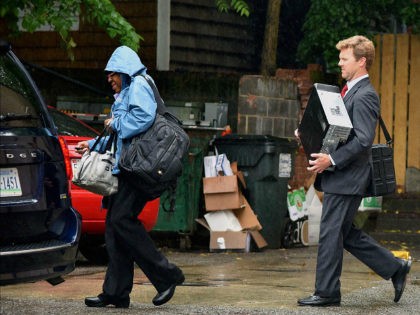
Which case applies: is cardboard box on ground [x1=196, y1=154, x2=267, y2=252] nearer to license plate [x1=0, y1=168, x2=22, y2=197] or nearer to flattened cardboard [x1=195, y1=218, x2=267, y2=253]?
flattened cardboard [x1=195, y1=218, x2=267, y2=253]

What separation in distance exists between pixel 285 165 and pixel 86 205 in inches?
Answer: 152

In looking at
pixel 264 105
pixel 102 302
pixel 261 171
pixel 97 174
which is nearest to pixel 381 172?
pixel 97 174

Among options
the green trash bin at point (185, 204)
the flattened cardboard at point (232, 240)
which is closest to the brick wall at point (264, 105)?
the green trash bin at point (185, 204)

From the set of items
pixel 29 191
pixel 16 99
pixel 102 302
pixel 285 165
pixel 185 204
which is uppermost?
pixel 16 99

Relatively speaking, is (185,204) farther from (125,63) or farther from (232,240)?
(125,63)

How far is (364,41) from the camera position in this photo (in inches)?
336

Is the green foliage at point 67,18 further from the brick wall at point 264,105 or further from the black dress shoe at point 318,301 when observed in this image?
the black dress shoe at point 318,301

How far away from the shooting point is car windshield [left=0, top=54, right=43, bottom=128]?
719 cm

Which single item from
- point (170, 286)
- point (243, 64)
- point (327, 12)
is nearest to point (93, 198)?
point (170, 286)

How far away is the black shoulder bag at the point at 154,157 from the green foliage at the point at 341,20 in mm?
8398

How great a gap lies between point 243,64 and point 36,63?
124 inches

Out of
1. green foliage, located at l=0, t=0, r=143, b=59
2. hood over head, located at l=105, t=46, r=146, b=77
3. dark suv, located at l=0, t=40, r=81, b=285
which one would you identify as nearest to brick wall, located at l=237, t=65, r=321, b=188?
green foliage, located at l=0, t=0, r=143, b=59

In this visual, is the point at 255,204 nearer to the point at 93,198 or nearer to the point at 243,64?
the point at 93,198

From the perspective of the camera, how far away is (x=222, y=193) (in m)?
13.6
